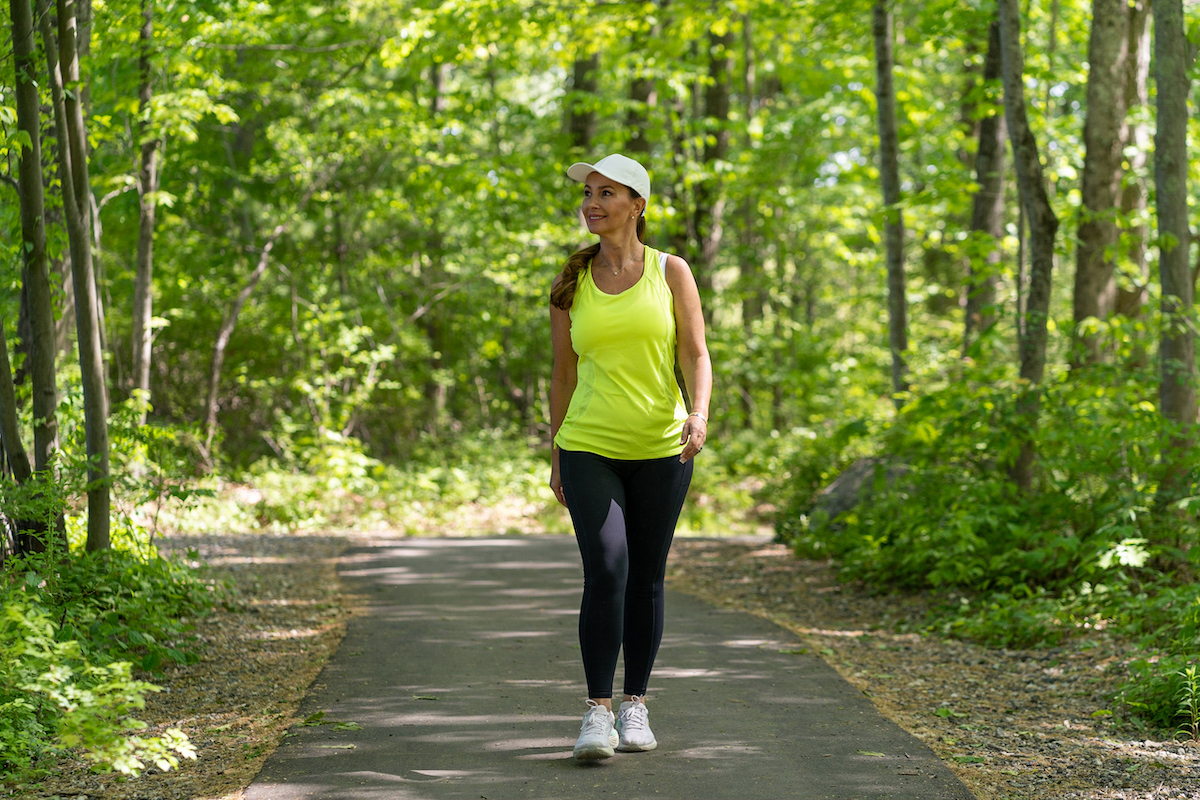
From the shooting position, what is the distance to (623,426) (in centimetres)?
398

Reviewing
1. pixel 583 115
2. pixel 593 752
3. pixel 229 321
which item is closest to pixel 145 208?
pixel 229 321

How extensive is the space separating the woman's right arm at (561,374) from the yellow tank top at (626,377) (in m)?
0.11

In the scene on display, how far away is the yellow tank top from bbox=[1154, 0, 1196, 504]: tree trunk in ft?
15.5

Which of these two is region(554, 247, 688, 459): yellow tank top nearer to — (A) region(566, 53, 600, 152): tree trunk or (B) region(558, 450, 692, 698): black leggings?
(B) region(558, 450, 692, 698): black leggings

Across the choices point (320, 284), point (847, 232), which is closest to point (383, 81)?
point (320, 284)

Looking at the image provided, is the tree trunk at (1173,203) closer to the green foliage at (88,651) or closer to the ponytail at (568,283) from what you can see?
the ponytail at (568,283)

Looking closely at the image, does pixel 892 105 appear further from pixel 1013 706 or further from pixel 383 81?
pixel 383 81

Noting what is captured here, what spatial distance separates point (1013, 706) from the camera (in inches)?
A: 209

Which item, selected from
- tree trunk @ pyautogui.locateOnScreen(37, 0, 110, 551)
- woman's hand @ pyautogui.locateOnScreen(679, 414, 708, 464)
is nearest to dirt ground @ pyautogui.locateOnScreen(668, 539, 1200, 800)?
woman's hand @ pyautogui.locateOnScreen(679, 414, 708, 464)

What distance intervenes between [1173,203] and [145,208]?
29.5 ft

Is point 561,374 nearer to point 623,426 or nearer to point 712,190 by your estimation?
point 623,426

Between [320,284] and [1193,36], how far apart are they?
1190 cm

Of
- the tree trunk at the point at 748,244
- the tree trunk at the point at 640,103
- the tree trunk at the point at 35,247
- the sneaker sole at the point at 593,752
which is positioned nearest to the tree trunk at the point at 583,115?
the tree trunk at the point at 640,103

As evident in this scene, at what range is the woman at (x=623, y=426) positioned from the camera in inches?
156
